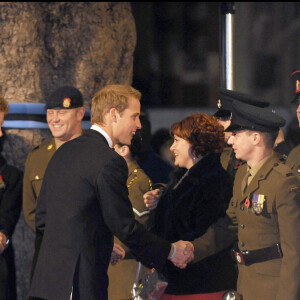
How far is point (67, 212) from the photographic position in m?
3.55

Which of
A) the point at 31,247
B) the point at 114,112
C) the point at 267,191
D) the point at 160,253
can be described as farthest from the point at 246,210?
the point at 31,247

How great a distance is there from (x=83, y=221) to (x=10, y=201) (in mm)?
1808

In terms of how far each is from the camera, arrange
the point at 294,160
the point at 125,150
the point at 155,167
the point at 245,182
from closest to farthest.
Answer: the point at 245,182
the point at 294,160
the point at 125,150
the point at 155,167

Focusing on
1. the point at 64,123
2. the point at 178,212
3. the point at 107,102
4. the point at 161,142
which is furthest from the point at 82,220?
the point at 161,142

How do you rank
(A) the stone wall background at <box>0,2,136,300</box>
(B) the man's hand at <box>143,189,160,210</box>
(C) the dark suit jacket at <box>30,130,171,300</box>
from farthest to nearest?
1. (A) the stone wall background at <box>0,2,136,300</box>
2. (B) the man's hand at <box>143,189,160,210</box>
3. (C) the dark suit jacket at <box>30,130,171,300</box>

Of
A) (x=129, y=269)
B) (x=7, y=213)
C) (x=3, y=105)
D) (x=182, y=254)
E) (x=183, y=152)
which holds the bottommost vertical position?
(x=129, y=269)

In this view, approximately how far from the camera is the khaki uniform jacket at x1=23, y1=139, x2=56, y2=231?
515 cm

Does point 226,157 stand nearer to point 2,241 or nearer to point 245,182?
point 245,182

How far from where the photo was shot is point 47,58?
5648mm

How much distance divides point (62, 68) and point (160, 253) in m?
2.26

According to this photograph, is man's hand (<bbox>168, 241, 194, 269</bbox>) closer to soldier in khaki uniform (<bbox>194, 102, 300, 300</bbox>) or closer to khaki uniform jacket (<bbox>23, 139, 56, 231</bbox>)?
soldier in khaki uniform (<bbox>194, 102, 300, 300</bbox>)

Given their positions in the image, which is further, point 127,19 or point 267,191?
point 127,19

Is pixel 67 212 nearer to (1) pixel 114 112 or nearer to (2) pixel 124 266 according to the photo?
(1) pixel 114 112

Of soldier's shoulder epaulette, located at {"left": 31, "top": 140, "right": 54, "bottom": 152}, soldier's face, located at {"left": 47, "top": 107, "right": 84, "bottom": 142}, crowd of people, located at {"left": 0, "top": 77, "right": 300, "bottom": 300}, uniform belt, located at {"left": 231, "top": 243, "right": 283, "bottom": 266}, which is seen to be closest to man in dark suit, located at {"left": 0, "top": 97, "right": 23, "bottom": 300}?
soldier's shoulder epaulette, located at {"left": 31, "top": 140, "right": 54, "bottom": 152}
